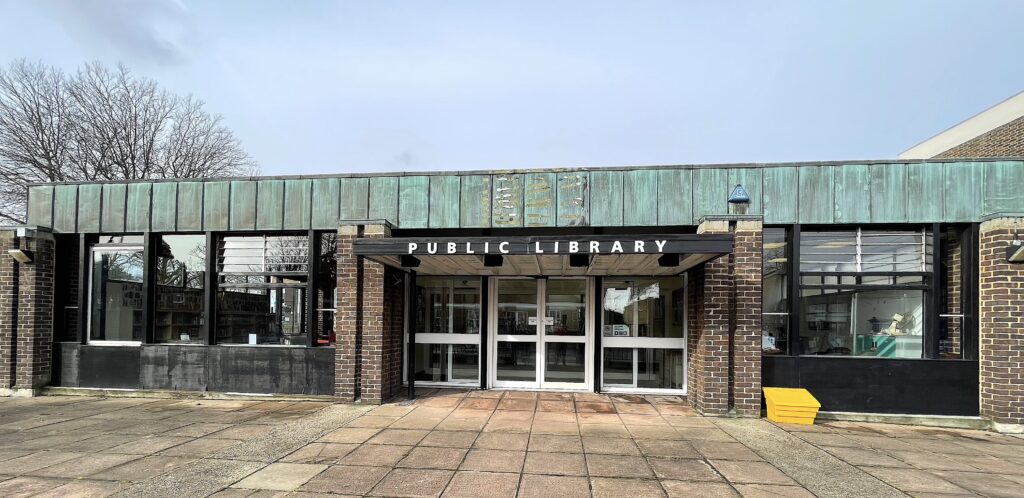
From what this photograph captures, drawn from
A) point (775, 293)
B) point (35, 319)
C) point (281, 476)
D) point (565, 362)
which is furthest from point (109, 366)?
point (775, 293)

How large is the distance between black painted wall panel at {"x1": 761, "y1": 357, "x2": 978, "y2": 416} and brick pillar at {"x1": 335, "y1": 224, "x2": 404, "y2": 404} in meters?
5.68

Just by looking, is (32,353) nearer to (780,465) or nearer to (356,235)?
(356,235)

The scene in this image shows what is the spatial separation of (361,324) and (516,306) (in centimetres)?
265

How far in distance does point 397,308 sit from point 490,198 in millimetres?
2481

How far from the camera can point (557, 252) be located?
20.0 feet

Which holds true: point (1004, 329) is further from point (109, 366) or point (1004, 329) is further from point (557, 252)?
point (109, 366)

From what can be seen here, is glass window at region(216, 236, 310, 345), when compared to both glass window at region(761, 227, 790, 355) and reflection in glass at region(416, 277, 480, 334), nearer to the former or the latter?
reflection in glass at region(416, 277, 480, 334)

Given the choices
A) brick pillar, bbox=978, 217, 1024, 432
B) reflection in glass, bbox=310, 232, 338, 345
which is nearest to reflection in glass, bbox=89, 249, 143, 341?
reflection in glass, bbox=310, 232, 338, 345

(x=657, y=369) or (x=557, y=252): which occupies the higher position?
(x=557, y=252)

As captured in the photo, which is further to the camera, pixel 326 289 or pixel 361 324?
pixel 326 289

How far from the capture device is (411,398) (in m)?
7.88

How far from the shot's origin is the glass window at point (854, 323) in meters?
7.29

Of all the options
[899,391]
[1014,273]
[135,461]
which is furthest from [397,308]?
[1014,273]

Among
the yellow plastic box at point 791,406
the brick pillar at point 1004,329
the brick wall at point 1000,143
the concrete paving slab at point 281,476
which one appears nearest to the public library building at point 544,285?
the brick pillar at point 1004,329
